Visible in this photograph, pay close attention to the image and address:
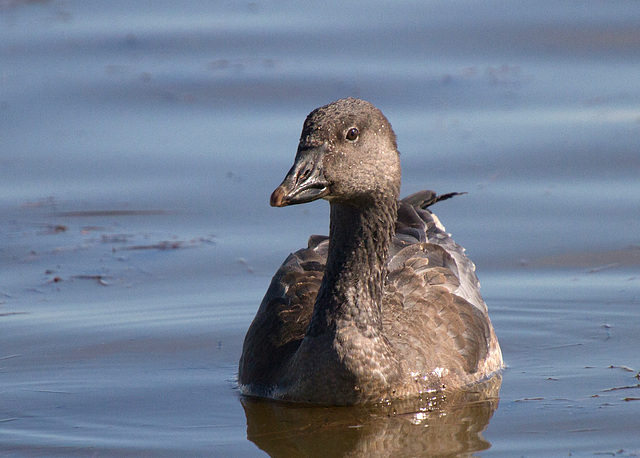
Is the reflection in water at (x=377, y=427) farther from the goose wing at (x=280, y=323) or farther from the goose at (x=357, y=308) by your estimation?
the goose wing at (x=280, y=323)

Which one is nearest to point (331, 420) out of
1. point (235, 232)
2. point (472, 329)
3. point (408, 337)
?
point (408, 337)

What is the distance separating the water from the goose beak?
5.33 ft

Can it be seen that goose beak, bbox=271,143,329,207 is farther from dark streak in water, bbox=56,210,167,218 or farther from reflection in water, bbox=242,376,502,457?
dark streak in water, bbox=56,210,167,218

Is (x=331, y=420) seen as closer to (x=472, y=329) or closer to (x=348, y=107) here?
(x=472, y=329)

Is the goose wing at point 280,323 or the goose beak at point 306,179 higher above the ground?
the goose beak at point 306,179

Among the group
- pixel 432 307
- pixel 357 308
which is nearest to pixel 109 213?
pixel 432 307

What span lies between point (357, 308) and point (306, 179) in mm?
1189

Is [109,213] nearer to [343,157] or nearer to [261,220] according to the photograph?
[261,220]

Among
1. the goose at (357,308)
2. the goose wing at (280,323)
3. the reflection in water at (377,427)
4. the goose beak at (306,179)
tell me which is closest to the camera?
the goose beak at (306,179)

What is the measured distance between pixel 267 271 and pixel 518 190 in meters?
3.63

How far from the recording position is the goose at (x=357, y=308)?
7.38m

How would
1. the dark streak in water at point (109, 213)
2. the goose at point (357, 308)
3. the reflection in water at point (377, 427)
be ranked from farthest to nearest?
the dark streak in water at point (109, 213)
the goose at point (357, 308)
the reflection in water at point (377, 427)

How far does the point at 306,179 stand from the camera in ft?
23.5

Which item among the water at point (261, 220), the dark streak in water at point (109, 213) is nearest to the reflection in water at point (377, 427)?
the water at point (261, 220)
